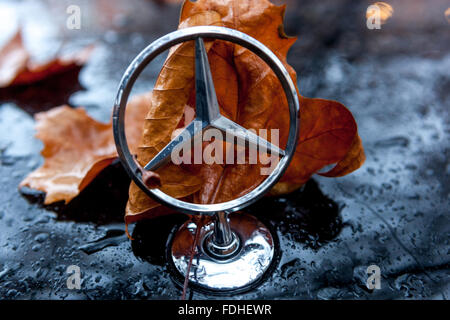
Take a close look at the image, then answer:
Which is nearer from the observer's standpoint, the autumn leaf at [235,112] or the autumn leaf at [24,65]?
the autumn leaf at [235,112]

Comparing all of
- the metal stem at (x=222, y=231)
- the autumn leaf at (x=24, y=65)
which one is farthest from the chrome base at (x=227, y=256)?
the autumn leaf at (x=24, y=65)

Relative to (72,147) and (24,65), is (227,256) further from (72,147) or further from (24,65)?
(24,65)

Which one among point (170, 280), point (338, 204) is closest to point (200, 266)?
point (170, 280)

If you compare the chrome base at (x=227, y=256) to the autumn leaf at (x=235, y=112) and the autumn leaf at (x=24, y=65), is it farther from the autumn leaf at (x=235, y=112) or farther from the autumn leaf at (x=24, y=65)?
the autumn leaf at (x=24, y=65)

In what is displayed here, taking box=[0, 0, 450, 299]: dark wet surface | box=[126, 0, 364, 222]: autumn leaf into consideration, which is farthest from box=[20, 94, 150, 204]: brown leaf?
box=[126, 0, 364, 222]: autumn leaf

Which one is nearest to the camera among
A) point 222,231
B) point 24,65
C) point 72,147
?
point 222,231

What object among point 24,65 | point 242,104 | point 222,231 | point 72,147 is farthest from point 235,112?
point 24,65
